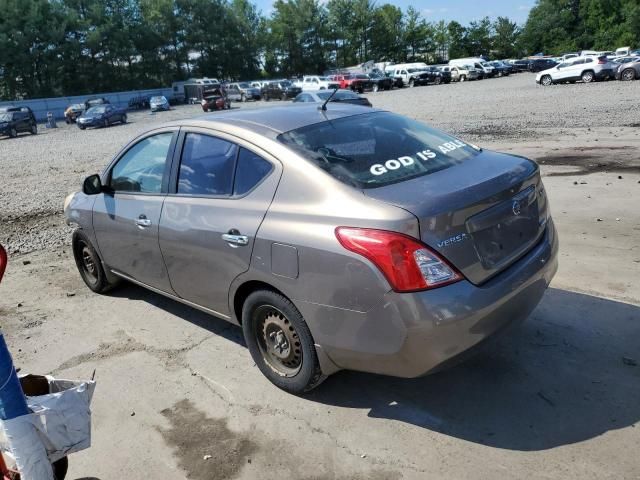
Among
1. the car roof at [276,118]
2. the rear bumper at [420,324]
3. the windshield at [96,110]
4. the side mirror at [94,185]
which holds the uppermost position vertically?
the car roof at [276,118]

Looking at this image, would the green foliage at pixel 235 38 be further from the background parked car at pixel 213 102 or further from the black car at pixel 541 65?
the background parked car at pixel 213 102

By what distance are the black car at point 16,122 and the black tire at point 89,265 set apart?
30.7 metres

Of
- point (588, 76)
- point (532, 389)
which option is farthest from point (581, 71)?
point (532, 389)

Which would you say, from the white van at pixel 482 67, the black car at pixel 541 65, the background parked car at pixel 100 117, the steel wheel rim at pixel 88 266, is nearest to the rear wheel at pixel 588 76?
the white van at pixel 482 67

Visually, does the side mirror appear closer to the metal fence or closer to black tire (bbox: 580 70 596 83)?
black tire (bbox: 580 70 596 83)

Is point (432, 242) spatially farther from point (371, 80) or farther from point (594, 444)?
point (371, 80)

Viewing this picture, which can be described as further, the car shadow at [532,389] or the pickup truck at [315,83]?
the pickup truck at [315,83]

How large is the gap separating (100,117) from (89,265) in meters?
31.9

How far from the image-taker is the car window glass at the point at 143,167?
423 cm

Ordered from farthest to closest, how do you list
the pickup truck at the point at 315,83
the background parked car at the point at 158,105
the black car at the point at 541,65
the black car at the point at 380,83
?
the black car at the point at 541,65
the black car at the point at 380,83
the pickup truck at the point at 315,83
the background parked car at the point at 158,105

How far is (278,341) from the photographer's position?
347 cm

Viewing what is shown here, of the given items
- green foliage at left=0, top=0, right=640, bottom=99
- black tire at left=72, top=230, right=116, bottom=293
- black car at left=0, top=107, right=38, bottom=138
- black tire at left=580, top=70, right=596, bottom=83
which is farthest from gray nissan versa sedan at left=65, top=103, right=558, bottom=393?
green foliage at left=0, top=0, right=640, bottom=99

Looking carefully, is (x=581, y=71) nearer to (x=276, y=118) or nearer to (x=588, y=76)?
(x=588, y=76)

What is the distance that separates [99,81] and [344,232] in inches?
3063
